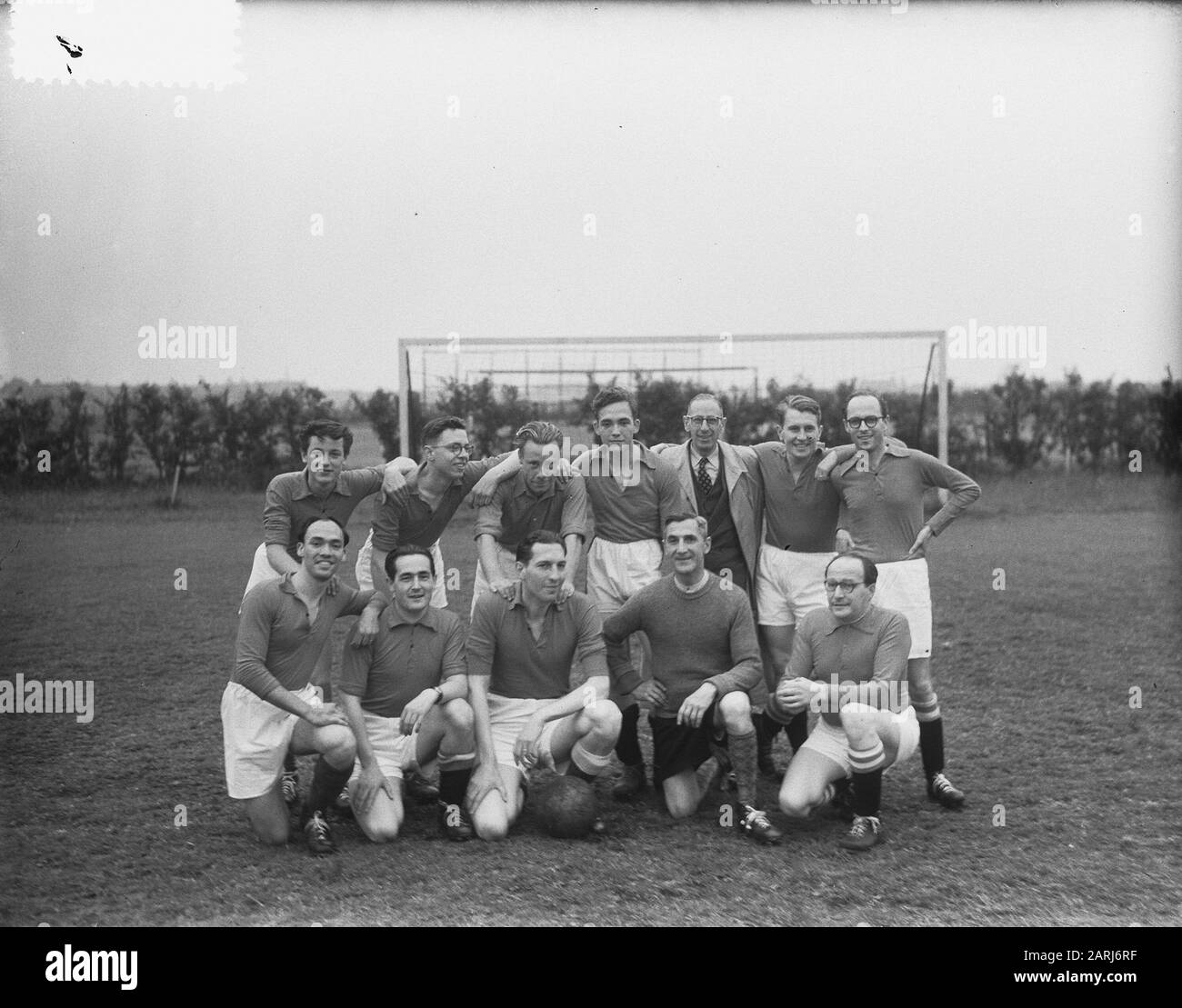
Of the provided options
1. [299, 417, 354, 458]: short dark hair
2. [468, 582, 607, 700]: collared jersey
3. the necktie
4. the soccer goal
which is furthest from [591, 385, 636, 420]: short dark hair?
the soccer goal

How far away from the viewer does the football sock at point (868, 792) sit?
4.00 m

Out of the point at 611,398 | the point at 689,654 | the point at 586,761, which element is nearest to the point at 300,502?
the point at 611,398

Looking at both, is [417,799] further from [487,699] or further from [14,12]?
[14,12]

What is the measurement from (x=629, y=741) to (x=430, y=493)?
1.31m

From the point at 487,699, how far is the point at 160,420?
8460 millimetres

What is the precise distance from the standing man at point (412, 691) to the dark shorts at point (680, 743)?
73cm

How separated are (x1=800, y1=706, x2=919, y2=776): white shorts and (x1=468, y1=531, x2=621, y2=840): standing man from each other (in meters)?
0.75

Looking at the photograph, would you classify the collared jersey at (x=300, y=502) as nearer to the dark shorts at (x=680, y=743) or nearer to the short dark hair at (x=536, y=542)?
the short dark hair at (x=536, y=542)

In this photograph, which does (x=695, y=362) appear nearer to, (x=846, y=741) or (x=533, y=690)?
(x=533, y=690)

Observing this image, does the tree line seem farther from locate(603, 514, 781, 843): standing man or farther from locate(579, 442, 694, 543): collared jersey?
locate(603, 514, 781, 843): standing man

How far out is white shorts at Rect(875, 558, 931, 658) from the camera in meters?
4.54

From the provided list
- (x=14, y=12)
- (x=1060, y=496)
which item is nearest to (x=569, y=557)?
(x=14, y=12)
